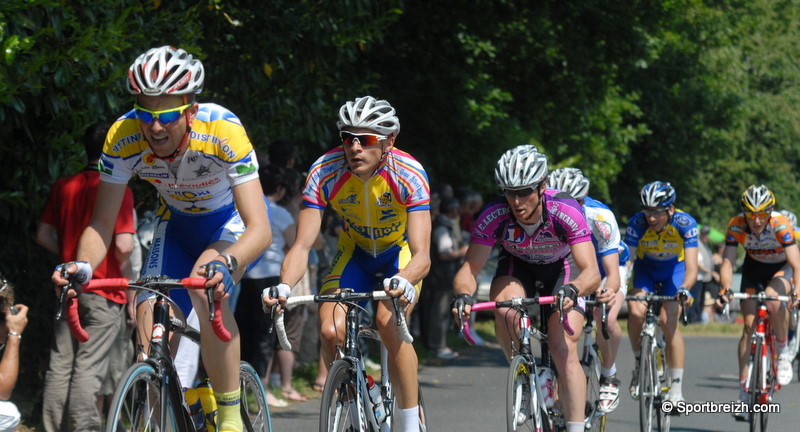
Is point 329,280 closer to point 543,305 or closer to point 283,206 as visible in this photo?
point 543,305

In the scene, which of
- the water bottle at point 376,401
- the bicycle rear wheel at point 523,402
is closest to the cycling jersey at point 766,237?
the bicycle rear wheel at point 523,402

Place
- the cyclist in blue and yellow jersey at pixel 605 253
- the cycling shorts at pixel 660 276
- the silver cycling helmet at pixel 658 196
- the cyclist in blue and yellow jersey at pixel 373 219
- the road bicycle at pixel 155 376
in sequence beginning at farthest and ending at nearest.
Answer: the cycling shorts at pixel 660 276 → the silver cycling helmet at pixel 658 196 → the cyclist in blue and yellow jersey at pixel 605 253 → the cyclist in blue and yellow jersey at pixel 373 219 → the road bicycle at pixel 155 376

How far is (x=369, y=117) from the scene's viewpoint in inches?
258

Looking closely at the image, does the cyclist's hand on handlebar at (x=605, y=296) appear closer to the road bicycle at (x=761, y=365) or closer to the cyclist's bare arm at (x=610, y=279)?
the cyclist's bare arm at (x=610, y=279)

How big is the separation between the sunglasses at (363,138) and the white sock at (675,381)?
15.6 feet

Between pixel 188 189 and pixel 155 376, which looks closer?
pixel 155 376

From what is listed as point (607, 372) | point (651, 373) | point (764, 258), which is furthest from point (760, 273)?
point (607, 372)

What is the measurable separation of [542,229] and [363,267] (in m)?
1.24

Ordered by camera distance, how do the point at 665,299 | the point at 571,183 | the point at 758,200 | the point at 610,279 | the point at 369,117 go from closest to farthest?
the point at 369,117
the point at 610,279
the point at 571,183
the point at 665,299
the point at 758,200

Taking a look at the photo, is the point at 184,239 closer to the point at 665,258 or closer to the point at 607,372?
the point at 607,372

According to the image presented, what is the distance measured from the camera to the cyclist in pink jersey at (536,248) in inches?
285

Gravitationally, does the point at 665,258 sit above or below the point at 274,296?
above

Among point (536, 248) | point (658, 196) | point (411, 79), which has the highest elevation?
point (411, 79)

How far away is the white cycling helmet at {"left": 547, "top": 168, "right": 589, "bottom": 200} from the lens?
9.21m
